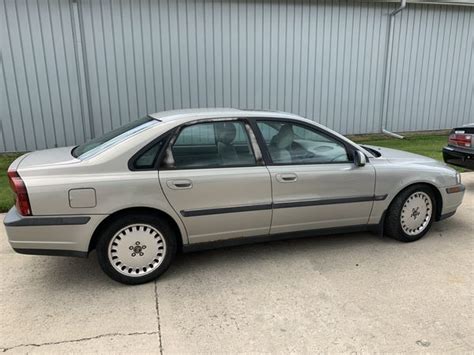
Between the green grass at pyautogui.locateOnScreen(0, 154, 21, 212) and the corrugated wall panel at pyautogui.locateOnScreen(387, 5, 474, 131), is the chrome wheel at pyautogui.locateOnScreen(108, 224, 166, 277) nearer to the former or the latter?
the green grass at pyautogui.locateOnScreen(0, 154, 21, 212)

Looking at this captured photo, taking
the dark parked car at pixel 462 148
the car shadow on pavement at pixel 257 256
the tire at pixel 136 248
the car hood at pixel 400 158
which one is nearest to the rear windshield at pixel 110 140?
the tire at pixel 136 248

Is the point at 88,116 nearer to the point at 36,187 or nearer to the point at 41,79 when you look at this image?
the point at 41,79

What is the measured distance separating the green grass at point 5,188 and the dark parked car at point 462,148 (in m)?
6.34

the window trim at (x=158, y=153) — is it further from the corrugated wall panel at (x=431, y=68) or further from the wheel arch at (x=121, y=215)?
the corrugated wall panel at (x=431, y=68)

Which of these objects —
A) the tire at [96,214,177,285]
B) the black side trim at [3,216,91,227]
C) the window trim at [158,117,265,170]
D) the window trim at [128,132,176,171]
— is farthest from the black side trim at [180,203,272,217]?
the black side trim at [3,216,91,227]

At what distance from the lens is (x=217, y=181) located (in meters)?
3.40

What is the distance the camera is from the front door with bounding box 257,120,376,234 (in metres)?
3.65

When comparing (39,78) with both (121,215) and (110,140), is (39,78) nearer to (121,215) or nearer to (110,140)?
(110,140)

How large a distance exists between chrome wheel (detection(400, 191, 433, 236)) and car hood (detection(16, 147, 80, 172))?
322cm

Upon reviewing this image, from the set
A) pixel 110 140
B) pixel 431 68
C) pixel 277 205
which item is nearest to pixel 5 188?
pixel 110 140

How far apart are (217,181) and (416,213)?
87.7 inches

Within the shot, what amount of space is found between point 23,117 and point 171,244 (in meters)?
6.14

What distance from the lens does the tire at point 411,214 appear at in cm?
410

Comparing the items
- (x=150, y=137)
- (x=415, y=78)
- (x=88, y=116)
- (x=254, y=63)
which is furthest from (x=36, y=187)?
(x=415, y=78)
